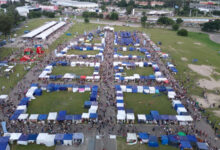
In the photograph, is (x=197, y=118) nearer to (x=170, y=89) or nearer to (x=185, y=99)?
(x=185, y=99)

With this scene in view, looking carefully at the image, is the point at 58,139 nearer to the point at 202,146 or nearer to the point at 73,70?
the point at 202,146

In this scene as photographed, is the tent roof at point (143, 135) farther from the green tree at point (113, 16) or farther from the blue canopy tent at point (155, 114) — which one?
the green tree at point (113, 16)

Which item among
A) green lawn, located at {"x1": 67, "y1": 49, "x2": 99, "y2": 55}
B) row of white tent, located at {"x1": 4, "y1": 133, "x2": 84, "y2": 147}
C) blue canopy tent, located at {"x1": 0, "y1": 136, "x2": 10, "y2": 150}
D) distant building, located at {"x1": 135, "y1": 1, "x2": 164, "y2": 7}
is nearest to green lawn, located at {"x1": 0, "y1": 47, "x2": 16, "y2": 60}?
green lawn, located at {"x1": 67, "y1": 49, "x2": 99, "y2": 55}

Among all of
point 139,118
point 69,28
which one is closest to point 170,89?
point 139,118

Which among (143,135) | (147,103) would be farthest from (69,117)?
(147,103)

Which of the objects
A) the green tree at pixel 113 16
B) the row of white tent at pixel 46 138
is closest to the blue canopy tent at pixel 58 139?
the row of white tent at pixel 46 138

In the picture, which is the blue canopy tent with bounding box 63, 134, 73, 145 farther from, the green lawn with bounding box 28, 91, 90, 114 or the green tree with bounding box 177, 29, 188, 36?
the green tree with bounding box 177, 29, 188, 36
